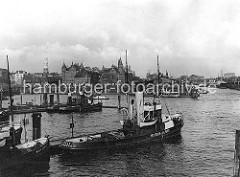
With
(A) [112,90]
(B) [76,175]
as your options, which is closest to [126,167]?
(B) [76,175]

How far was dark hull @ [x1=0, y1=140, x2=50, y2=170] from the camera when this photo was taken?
27500mm

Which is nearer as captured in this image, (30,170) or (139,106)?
(30,170)

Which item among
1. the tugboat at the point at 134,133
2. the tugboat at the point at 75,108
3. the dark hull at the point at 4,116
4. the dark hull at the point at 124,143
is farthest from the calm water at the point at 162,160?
the tugboat at the point at 75,108

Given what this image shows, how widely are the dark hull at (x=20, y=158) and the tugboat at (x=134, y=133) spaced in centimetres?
321

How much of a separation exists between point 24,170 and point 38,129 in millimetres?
7301

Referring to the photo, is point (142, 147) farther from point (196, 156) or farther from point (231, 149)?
point (231, 149)

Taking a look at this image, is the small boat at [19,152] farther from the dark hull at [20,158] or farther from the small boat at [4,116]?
the small boat at [4,116]

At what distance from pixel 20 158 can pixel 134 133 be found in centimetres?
1456

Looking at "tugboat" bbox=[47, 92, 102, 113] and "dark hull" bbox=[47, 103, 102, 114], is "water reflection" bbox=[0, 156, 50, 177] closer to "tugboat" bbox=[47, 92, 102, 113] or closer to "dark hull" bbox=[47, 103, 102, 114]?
"dark hull" bbox=[47, 103, 102, 114]

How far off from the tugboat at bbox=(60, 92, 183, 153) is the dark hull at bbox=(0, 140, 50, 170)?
3207mm

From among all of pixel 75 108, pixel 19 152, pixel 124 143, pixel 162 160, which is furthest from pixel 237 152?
pixel 75 108

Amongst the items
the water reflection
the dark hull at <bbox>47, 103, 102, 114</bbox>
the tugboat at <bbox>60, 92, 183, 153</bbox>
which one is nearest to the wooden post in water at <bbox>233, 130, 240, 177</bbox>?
the water reflection

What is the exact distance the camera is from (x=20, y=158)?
92.5 ft

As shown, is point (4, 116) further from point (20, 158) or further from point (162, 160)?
point (162, 160)
